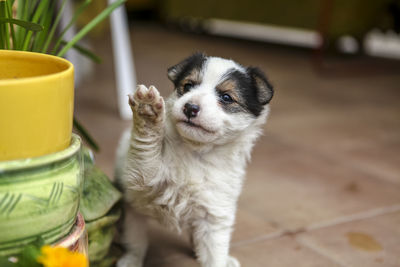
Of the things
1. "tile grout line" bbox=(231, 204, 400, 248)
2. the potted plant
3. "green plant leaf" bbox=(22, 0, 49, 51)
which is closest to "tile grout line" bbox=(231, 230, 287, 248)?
"tile grout line" bbox=(231, 204, 400, 248)

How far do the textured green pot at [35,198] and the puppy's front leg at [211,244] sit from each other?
0.52 m

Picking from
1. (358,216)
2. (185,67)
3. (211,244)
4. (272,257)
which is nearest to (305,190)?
(358,216)

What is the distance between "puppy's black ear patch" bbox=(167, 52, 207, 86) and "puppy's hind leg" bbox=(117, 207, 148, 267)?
450mm

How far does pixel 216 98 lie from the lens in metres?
1.38

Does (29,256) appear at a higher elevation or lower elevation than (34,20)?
lower

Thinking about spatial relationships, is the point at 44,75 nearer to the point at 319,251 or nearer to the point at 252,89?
the point at 252,89

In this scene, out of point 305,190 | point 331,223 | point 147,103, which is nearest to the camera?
point 147,103

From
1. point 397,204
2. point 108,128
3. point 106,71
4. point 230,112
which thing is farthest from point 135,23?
point 230,112

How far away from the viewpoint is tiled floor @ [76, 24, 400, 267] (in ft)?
5.95

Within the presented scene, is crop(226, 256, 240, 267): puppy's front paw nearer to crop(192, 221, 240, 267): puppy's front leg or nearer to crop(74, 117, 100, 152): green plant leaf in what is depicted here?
crop(192, 221, 240, 267): puppy's front leg

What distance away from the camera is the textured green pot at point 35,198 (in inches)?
36.8

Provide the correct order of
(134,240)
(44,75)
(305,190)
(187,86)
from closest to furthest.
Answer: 1. (44,75)
2. (187,86)
3. (134,240)
4. (305,190)

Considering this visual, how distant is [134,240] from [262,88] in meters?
0.63

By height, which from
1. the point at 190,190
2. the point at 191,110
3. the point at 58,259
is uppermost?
the point at 191,110
